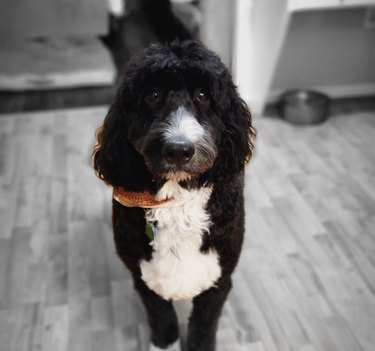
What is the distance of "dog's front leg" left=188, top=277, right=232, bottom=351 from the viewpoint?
1.36 meters

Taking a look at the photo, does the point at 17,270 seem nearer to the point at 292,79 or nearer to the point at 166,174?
the point at 166,174

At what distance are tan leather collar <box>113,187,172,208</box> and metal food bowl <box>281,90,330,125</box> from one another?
186 centimetres

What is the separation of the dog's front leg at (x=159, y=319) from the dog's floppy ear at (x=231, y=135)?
0.45 metres

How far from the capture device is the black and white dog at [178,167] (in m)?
1.05

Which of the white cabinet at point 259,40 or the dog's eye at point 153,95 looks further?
the white cabinet at point 259,40

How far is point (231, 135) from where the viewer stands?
1.16 m

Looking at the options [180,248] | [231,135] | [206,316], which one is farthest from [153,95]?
[206,316]

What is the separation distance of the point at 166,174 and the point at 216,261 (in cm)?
34

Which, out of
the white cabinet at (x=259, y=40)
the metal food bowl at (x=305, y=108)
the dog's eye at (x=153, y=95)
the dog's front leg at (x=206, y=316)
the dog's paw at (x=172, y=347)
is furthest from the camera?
the metal food bowl at (x=305, y=108)

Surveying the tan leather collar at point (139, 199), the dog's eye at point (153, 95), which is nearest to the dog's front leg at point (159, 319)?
the tan leather collar at point (139, 199)

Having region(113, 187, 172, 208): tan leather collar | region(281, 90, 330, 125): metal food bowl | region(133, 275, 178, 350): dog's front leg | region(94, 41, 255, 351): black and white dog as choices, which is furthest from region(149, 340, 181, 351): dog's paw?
region(281, 90, 330, 125): metal food bowl

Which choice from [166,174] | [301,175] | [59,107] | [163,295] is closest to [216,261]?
[163,295]

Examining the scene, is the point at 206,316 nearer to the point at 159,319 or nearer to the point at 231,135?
the point at 159,319

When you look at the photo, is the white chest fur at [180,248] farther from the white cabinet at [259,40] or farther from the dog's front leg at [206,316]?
the white cabinet at [259,40]
